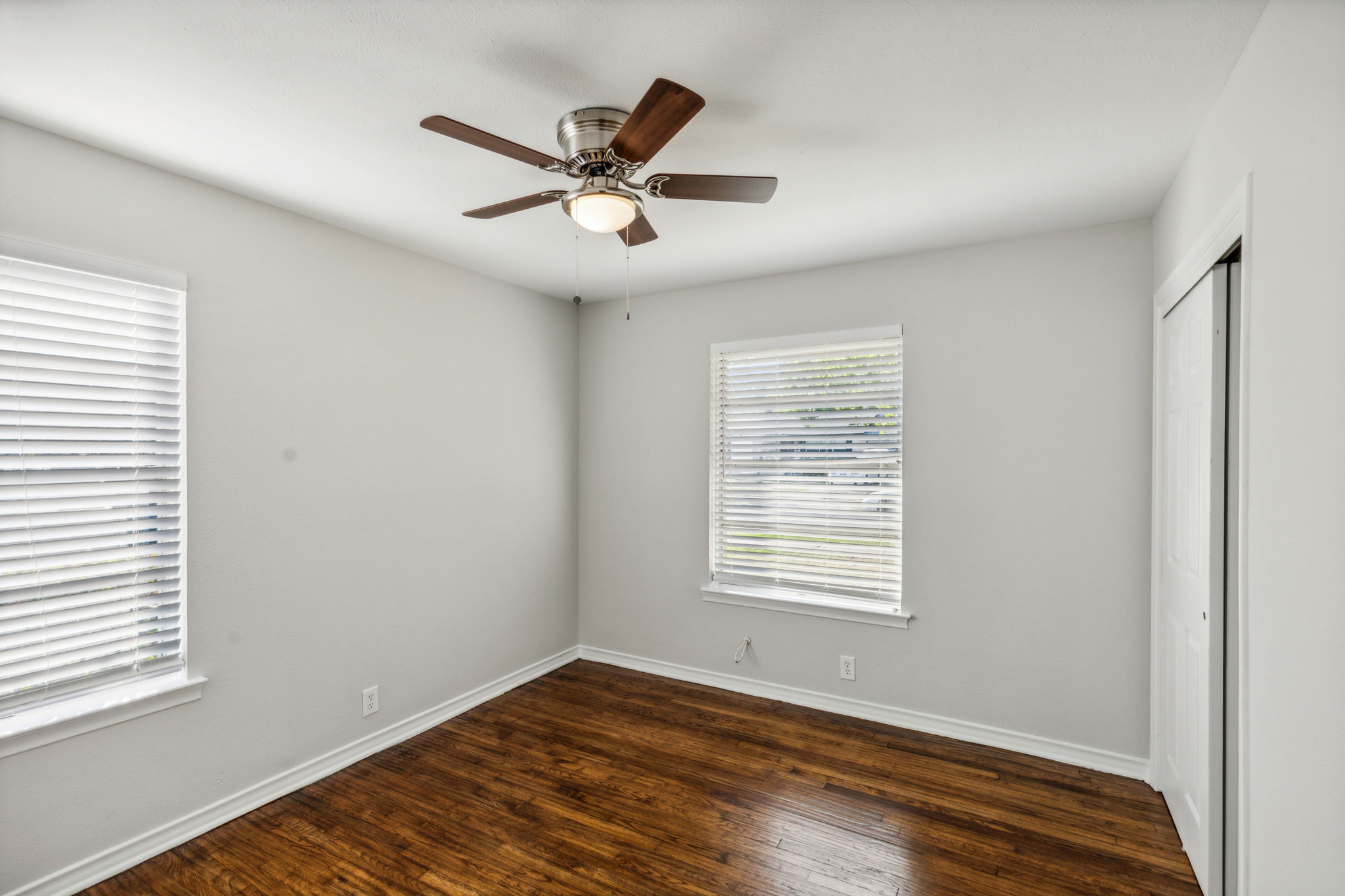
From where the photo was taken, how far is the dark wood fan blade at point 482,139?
5.11 feet

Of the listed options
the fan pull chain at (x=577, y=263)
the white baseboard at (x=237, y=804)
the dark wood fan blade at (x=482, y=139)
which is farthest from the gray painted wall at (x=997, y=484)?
the dark wood fan blade at (x=482, y=139)

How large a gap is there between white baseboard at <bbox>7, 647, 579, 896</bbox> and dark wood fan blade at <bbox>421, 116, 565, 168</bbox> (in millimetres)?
2643

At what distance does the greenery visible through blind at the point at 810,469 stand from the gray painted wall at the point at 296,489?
1.36 meters

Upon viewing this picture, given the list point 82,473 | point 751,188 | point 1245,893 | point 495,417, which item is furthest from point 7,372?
point 1245,893

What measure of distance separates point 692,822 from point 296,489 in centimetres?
219

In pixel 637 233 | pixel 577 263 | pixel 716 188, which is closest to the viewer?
pixel 716 188

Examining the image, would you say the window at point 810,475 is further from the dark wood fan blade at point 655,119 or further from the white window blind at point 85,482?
the white window blind at point 85,482

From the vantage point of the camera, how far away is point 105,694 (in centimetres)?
223

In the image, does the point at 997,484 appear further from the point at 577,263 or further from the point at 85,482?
the point at 85,482

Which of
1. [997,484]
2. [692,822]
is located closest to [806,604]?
[997,484]

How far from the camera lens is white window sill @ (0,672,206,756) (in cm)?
199

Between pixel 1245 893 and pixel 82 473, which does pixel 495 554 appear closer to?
pixel 82 473

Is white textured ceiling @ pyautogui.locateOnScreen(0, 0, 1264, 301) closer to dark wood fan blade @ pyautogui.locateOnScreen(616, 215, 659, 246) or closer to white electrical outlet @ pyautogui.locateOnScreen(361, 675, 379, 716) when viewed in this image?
dark wood fan blade @ pyautogui.locateOnScreen(616, 215, 659, 246)

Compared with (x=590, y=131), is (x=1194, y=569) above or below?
below
